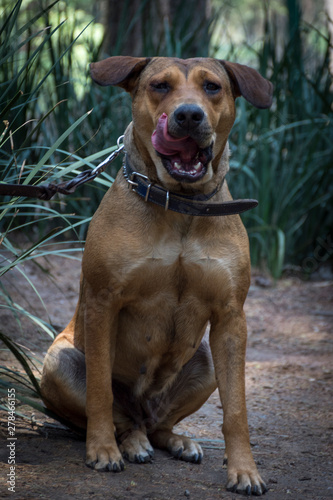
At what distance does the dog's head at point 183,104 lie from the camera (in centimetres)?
259

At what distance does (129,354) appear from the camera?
299 centimetres

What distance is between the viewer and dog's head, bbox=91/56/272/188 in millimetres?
2590

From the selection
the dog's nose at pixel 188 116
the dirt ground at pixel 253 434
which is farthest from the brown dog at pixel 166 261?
the dirt ground at pixel 253 434

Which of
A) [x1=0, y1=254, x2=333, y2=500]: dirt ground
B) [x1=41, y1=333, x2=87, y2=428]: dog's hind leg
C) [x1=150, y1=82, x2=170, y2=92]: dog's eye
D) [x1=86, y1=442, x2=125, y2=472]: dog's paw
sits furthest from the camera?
[x1=41, y1=333, x2=87, y2=428]: dog's hind leg

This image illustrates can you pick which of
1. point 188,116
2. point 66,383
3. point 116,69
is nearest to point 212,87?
point 188,116

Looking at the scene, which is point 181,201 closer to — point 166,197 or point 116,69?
point 166,197

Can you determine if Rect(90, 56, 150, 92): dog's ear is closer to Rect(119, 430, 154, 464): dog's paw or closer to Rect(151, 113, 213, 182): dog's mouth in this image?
Rect(151, 113, 213, 182): dog's mouth

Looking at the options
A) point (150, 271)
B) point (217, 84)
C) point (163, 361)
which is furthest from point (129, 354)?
point (217, 84)

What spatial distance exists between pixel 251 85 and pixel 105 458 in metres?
1.82

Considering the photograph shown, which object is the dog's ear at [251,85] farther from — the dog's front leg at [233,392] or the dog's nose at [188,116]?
the dog's front leg at [233,392]

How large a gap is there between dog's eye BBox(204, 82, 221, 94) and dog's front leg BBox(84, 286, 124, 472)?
1019 mm

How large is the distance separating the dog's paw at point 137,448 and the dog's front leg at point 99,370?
0.16m

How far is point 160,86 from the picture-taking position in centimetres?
Answer: 279

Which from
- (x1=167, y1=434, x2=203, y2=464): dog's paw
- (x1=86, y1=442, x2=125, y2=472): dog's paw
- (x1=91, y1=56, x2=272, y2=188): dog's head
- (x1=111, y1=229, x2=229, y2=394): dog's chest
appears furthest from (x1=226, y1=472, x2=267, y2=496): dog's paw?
(x1=91, y1=56, x2=272, y2=188): dog's head
